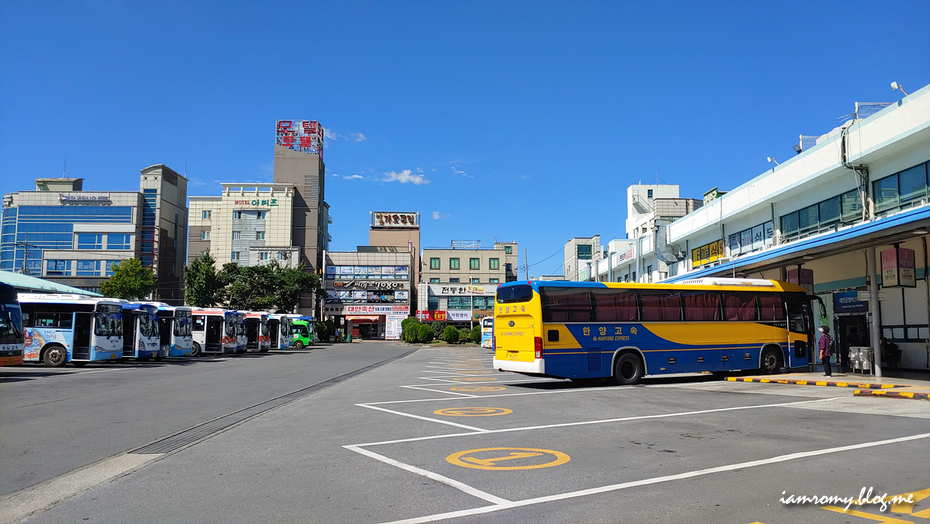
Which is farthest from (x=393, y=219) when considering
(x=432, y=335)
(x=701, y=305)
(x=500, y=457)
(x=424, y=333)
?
(x=500, y=457)

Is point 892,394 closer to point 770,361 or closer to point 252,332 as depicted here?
point 770,361

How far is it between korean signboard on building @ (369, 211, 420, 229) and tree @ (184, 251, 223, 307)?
36496 millimetres

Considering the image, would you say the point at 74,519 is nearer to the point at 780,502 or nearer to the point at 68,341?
the point at 780,502

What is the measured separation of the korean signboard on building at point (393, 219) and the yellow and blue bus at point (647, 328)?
270ft

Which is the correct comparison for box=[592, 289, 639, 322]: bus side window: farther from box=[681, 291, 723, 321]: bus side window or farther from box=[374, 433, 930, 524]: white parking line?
box=[374, 433, 930, 524]: white parking line

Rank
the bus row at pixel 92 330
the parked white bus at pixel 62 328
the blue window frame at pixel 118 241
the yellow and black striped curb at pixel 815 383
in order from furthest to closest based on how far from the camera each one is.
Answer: the blue window frame at pixel 118 241 → the parked white bus at pixel 62 328 → the bus row at pixel 92 330 → the yellow and black striped curb at pixel 815 383

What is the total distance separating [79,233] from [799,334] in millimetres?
94097

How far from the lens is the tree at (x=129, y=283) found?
2763 inches

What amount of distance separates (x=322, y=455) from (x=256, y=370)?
18.6 metres

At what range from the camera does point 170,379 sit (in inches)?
789

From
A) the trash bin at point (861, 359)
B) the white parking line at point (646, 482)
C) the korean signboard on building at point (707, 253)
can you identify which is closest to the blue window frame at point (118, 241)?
the korean signboard on building at point (707, 253)

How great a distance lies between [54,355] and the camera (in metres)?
25.1

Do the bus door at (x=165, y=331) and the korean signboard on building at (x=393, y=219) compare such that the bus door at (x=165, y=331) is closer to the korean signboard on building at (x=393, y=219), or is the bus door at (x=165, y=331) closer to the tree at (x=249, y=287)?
the tree at (x=249, y=287)

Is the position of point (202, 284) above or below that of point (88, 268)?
below
